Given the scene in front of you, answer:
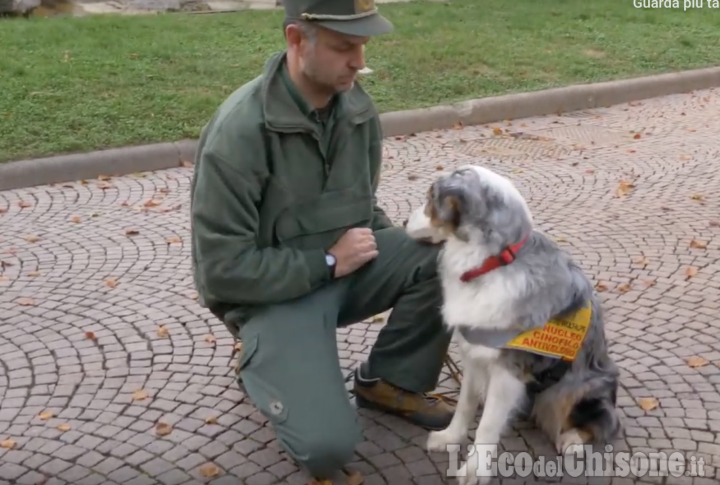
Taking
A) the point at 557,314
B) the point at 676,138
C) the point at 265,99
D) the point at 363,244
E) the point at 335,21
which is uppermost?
the point at 335,21

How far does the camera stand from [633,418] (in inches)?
150

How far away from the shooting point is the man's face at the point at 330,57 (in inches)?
123

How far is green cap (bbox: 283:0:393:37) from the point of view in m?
3.07

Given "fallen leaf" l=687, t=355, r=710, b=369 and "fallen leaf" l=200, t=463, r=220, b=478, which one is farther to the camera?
"fallen leaf" l=687, t=355, r=710, b=369

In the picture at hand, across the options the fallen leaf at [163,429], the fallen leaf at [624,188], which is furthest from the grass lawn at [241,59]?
the fallen leaf at [163,429]

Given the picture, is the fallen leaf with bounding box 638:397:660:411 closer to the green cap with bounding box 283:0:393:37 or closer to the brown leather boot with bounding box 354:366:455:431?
the brown leather boot with bounding box 354:366:455:431

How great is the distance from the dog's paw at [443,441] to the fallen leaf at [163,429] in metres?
1.12

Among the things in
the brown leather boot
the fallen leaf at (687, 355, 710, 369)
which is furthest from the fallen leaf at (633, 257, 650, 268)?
the brown leather boot

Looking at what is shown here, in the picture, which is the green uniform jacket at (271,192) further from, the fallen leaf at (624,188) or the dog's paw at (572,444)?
the fallen leaf at (624,188)

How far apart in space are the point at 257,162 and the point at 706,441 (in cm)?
223

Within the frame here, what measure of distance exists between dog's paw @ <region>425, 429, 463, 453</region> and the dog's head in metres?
0.92

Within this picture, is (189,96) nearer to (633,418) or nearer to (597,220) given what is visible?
(597,220)

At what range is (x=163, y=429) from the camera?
12.2 ft

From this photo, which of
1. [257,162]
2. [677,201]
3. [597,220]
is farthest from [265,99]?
[677,201]
